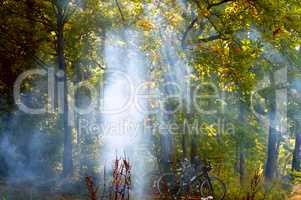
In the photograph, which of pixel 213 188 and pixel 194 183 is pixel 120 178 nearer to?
pixel 194 183

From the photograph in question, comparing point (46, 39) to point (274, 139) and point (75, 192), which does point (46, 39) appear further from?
point (274, 139)

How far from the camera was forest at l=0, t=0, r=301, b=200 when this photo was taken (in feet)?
35.4

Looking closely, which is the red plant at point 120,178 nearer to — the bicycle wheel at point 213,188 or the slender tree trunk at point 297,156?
the bicycle wheel at point 213,188

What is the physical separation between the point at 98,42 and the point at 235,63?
414 inches

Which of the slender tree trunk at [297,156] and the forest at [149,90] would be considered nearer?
the forest at [149,90]

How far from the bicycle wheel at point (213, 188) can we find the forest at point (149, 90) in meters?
0.03

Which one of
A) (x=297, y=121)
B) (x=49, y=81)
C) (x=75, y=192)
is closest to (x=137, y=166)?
(x=75, y=192)

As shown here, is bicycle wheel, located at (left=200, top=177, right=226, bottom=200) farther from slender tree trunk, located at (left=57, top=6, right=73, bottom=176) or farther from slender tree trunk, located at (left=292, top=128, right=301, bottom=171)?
slender tree trunk, located at (left=292, top=128, right=301, bottom=171)

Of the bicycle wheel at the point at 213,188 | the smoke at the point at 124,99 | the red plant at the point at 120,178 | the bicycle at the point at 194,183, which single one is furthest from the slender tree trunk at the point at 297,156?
the red plant at the point at 120,178

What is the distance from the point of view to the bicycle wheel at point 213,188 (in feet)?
34.6

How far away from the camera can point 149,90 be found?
1510cm

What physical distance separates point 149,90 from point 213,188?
5367 mm

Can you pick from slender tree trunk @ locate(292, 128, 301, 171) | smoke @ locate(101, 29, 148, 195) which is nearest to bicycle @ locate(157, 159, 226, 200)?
smoke @ locate(101, 29, 148, 195)

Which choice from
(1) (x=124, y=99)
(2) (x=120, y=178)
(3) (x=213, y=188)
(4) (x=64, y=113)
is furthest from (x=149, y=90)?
(2) (x=120, y=178)
